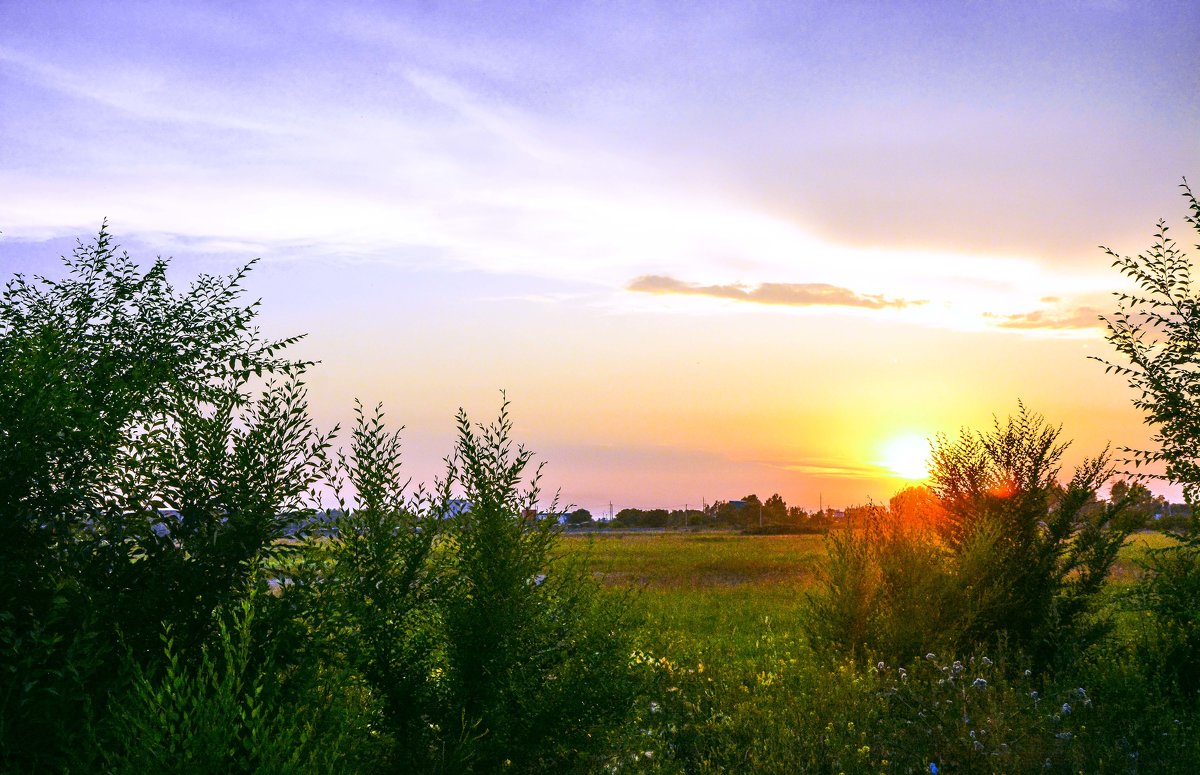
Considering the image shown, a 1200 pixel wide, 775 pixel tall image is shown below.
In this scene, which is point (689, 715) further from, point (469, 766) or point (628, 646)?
point (469, 766)

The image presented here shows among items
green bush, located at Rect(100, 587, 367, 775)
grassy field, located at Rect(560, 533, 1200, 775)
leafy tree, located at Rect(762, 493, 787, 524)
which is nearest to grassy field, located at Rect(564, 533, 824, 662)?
grassy field, located at Rect(560, 533, 1200, 775)

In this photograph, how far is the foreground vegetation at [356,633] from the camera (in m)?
5.39

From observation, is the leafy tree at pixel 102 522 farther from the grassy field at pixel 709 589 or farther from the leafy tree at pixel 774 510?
the leafy tree at pixel 774 510

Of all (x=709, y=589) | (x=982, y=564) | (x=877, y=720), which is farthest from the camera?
(x=709, y=589)

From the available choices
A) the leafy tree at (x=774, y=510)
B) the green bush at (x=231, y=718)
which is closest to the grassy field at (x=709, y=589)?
the green bush at (x=231, y=718)

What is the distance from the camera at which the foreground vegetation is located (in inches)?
212

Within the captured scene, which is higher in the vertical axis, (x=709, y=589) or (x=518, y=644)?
(x=518, y=644)

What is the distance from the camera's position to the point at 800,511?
262 feet

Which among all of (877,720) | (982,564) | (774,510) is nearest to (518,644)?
(877,720)

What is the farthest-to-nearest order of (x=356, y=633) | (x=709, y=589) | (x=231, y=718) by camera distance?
(x=709, y=589)
(x=356, y=633)
(x=231, y=718)

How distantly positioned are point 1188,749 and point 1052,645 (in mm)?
3657

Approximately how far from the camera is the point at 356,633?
668 cm

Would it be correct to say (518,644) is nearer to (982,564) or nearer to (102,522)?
(102,522)

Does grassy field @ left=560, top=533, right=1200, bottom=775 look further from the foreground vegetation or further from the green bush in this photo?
the green bush
